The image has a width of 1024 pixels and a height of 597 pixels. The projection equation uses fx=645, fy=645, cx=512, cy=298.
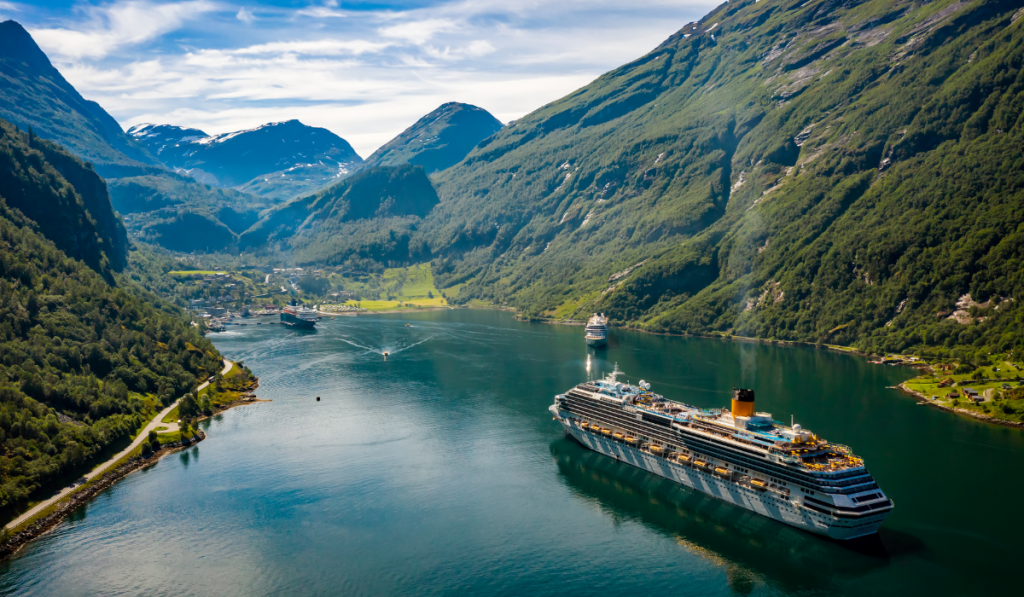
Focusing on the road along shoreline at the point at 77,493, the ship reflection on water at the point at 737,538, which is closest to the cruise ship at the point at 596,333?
the ship reflection on water at the point at 737,538

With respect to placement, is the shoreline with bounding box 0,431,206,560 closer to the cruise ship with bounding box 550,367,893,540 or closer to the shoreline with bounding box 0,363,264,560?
the shoreline with bounding box 0,363,264,560

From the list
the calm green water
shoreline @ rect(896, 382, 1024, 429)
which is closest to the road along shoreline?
the calm green water

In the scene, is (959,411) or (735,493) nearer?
(735,493)

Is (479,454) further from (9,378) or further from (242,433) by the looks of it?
(9,378)

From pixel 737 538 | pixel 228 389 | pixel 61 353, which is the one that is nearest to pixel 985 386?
pixel 737 538

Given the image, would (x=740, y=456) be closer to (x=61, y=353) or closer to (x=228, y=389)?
(x=228, y=389)

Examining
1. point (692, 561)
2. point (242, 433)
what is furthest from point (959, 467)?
point (242, 433)
